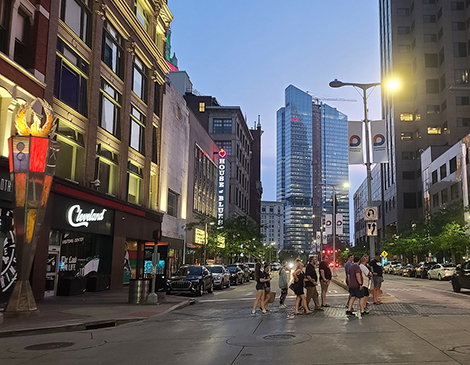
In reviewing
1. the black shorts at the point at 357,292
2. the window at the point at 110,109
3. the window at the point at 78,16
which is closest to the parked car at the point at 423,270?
the window at the point at 110,109

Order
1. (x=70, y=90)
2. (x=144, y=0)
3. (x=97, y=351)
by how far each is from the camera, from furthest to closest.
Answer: (x=144, y=0)
(x=70, y=90)
(x=97, y=351)

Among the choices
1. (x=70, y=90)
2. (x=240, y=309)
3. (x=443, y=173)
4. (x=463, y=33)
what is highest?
(x=463, y=33)

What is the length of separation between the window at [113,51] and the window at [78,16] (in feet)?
6.11

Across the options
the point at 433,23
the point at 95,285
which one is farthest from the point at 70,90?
the point at 433,23

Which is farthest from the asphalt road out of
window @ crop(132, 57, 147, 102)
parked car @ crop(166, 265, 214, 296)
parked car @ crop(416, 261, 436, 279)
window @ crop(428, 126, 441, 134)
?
window @ crop(428, 126, 441, 134)

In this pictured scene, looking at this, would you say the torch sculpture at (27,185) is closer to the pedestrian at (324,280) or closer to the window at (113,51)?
the pedestrian at (324,280)

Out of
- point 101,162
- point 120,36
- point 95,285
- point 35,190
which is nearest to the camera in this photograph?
point 35,190

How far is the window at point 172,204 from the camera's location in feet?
136

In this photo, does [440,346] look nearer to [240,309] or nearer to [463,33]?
[240,309]

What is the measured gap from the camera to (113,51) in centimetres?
2991

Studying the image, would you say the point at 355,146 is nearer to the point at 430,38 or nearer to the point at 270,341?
the point at 270,341

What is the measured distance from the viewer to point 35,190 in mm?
15445

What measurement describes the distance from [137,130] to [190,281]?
13.2 meters

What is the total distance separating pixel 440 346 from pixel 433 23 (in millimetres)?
100118
